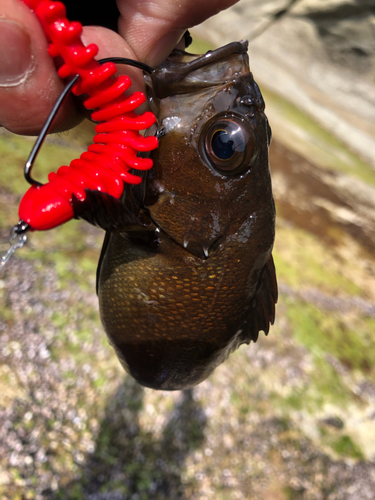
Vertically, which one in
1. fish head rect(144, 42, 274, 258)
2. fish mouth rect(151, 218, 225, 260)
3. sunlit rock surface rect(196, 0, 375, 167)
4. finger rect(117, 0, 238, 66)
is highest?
finger rect(117, 0, 238, 66)

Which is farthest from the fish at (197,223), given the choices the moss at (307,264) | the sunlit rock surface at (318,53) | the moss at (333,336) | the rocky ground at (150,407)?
the sunlit rock surface at (318,53)

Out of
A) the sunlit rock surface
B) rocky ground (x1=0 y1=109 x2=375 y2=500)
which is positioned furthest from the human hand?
the sunlit rock surface

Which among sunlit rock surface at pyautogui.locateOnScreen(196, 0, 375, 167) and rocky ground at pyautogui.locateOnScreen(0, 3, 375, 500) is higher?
rocky ground at pyautogui.locateOnScreen(0, 3, 375, 500)

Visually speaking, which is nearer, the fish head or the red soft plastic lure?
the red soft plastic lure

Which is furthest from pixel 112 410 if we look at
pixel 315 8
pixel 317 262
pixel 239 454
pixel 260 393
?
pixel 315 8

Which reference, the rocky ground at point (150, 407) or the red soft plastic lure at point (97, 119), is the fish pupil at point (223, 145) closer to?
the red soft plastic lure at point (97, 119)

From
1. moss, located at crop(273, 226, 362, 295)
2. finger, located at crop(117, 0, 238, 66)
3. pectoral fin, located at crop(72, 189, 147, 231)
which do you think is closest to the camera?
pectoral fin, located at crop(72, 189, 147, 231)

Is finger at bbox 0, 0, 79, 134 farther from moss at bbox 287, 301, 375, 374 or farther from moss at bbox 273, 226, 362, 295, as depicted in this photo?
moss at bbox 273, 226, 362, 295
